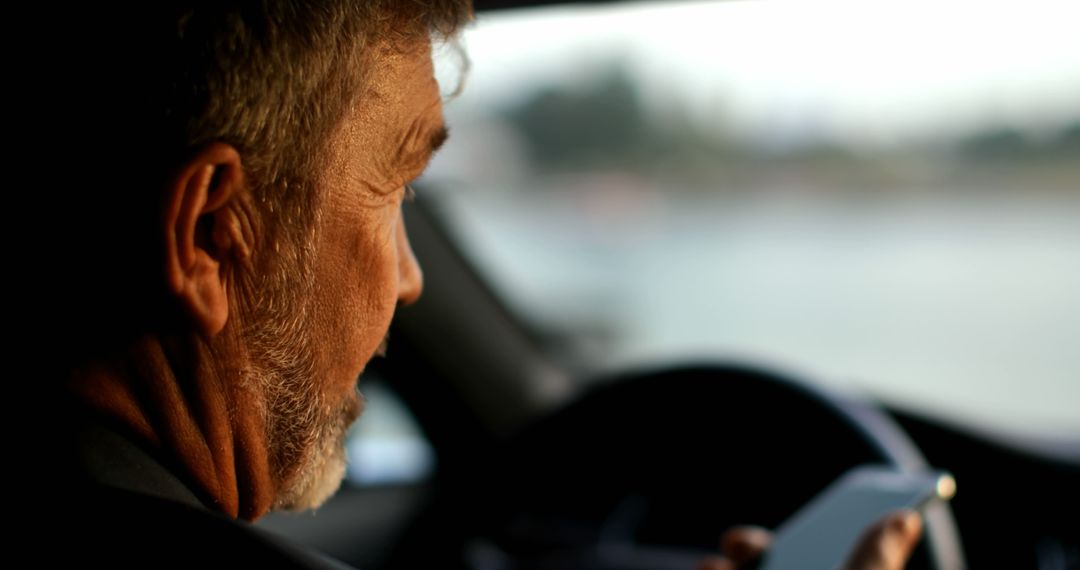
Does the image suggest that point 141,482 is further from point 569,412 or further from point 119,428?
point 569,412

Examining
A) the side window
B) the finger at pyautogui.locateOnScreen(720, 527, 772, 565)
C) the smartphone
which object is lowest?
the side window

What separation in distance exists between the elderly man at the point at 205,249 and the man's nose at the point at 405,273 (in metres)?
0.11

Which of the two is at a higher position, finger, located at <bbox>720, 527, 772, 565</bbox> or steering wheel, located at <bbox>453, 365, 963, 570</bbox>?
finger, located at <bbox>720, 527, 772, 565</bbox>

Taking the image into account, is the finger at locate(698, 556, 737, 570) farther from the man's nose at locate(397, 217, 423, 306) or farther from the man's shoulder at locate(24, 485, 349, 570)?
the man's shoulder at locate(24, 485, 349, 570)

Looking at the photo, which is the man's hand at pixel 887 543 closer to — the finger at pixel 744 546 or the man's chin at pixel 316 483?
the finger at pixel 744 546

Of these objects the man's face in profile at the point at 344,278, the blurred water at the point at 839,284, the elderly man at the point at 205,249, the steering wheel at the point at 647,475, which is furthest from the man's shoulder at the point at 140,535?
the blurred water at the point at 839,284

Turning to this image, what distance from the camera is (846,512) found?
170 centimetres

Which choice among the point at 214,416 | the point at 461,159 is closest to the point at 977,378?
the point at 461,159

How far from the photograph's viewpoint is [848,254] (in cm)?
995

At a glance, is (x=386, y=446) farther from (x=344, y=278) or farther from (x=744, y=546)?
(x=344, y=278)

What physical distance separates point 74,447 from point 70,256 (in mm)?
200

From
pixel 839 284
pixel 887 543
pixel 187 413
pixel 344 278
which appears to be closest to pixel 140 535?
pixel 187 413

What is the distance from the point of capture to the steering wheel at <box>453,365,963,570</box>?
89.0 inches

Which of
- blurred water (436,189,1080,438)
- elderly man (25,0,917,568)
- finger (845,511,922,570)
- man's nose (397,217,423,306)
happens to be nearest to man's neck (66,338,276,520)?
elderly man (25,0,917,568)
